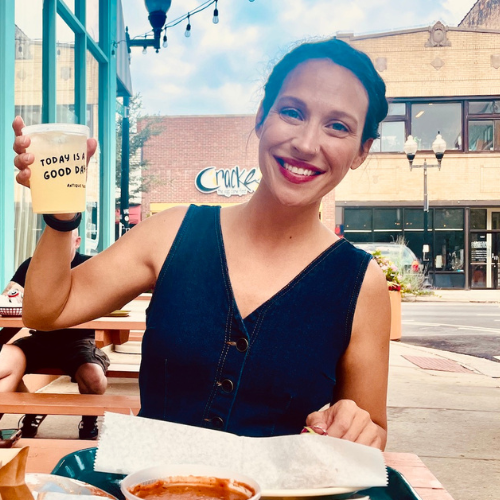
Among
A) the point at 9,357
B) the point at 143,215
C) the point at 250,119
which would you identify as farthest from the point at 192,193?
the point at 250,119

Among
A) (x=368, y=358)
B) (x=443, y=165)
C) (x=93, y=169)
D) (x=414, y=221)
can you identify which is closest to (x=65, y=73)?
(x=93, y=169)

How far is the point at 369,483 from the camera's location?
105 cm

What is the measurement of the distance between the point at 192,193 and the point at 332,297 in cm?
2495

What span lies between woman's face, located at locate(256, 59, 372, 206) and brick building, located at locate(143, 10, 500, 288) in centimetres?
2265

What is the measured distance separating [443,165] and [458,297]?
5950mm

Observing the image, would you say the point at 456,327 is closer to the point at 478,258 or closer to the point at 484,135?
the point at 478,258

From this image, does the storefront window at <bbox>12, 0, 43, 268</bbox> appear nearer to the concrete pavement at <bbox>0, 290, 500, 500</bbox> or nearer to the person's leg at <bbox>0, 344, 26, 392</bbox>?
the concrete pavement at <bbox>0, 290, 500, 500</bbox>

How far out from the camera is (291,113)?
1687 mm

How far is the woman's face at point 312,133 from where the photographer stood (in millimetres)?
1627

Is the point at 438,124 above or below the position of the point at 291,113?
above

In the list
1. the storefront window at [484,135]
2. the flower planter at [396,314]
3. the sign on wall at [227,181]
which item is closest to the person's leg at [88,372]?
the flower planter at [396,314]

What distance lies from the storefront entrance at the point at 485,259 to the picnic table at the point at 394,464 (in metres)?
24.3

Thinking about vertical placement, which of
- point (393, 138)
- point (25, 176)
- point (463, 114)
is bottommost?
point (25, 176)

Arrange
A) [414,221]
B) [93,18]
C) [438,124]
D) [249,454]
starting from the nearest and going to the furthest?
[249,454]
[93,18]
[414,221]
[438,124]
